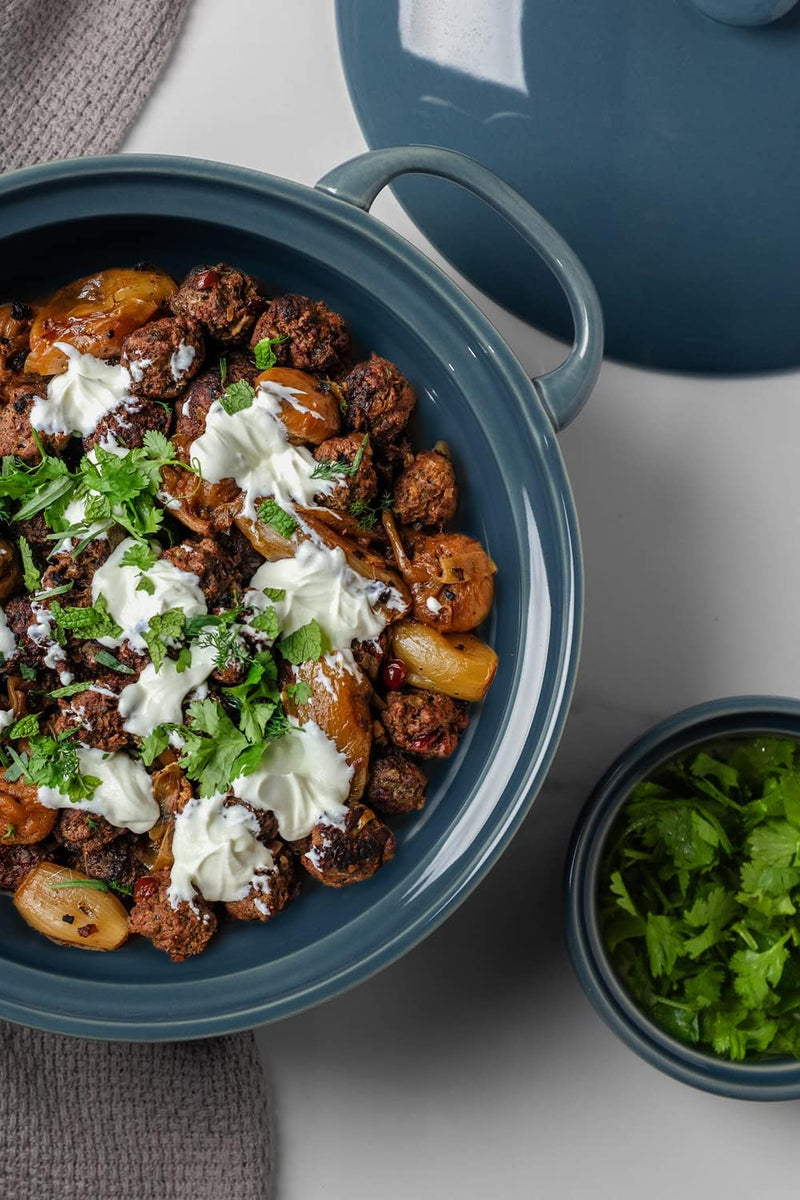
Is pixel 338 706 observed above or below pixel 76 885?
above

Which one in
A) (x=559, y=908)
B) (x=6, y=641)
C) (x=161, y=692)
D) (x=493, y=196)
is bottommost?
(x=559, y=908)

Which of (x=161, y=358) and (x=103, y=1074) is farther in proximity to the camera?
(x=103, y=1074)

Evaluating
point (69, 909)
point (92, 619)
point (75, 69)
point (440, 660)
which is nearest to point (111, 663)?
point (92, 619)

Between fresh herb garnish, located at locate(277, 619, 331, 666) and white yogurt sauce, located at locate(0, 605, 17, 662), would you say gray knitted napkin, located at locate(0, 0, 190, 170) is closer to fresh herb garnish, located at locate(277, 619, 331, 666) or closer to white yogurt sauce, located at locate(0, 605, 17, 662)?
white yogurt sauce, located at locate(0, 605, 17, 662)

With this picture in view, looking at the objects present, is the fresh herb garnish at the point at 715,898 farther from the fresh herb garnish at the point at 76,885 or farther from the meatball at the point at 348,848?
the fresh herb garnish at the point at 76,885

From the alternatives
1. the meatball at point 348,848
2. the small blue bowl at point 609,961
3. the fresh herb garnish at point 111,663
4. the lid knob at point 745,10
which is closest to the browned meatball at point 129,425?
the fresh herb garnish at point 111,663

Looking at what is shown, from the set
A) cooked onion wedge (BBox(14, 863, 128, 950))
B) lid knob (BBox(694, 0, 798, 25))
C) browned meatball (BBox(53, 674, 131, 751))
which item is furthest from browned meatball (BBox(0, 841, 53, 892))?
lid knob (BBox(694, 0, 798, 25))

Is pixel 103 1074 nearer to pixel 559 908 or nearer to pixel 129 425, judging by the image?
pixel 559 908
